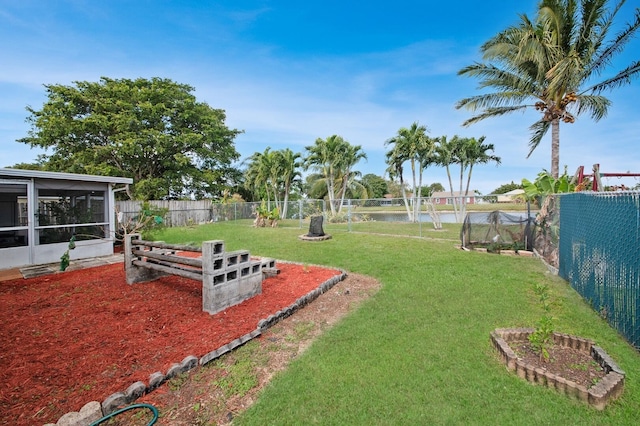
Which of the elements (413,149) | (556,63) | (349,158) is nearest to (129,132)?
(349,158)

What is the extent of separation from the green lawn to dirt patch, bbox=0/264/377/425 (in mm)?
417

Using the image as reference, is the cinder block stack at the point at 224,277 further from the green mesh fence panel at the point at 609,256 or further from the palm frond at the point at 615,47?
the palm frond at the point at 615,47

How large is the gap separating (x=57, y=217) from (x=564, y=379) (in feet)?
36.8

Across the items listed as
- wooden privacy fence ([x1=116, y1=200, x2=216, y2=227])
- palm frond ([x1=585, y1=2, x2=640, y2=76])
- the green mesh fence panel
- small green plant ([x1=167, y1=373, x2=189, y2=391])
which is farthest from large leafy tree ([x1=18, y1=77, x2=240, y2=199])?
palm frond ([x1=585, y1=2, x2=640, y2=76])

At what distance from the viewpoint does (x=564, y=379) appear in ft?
7.34

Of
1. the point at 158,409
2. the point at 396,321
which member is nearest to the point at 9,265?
the point at 158,409

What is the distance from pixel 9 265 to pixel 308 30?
1177 cm

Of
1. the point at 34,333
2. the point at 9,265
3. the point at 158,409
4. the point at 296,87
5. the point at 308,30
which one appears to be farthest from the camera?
the point at 296,87

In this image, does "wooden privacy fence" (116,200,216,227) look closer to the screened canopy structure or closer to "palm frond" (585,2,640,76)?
the screened canopy structure

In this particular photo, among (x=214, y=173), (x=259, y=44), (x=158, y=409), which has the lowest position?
(x=158, y=409)

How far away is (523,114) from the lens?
12117 millimetres

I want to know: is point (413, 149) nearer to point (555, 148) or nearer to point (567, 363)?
point (555, 148)

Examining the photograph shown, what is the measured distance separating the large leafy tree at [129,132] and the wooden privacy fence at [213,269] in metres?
16.8

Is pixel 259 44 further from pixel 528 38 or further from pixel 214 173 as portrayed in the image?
pixel 214 173
